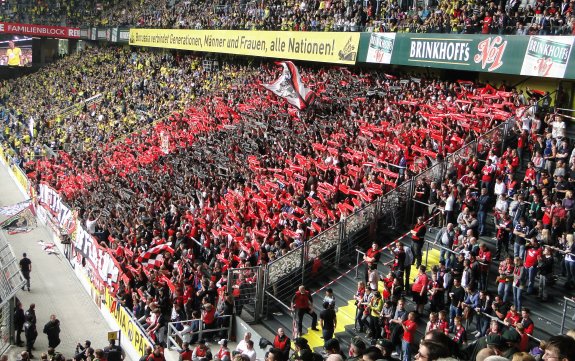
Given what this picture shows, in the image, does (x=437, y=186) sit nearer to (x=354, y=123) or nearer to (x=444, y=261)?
(x=444, y=261)

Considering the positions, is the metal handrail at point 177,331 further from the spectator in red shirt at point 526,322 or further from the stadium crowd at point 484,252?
the spectator in red shirt at point 526,322

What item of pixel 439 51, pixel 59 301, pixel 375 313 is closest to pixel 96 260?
pixel 59 301

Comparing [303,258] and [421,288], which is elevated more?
[421,288]

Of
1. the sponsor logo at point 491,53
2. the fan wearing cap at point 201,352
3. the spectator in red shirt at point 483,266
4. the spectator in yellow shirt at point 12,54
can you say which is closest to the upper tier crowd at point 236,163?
the sponsor logo at point 491,53

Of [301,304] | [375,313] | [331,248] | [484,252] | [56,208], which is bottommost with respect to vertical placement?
[56,208]

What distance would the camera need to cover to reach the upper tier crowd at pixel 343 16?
1914 centimetres

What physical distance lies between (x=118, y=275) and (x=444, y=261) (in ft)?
28.5

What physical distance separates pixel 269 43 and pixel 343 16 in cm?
512

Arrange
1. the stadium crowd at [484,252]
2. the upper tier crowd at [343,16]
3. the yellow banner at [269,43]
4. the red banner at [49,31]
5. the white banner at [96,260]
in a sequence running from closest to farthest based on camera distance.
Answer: the stadium crowd at [484,252] → the white banner at [96,260] → the upper tier crowd at [343,16] → the yellow banner at [269,43] → the red banner at [49,31]

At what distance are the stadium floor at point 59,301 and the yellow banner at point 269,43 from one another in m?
13.5

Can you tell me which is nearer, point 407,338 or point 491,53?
point 407,338

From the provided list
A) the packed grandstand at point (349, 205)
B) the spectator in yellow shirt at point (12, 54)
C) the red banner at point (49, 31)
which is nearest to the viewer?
the packed grandstand at point (349, 205)

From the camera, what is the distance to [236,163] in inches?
914

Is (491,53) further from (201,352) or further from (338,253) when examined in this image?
(201,352)
